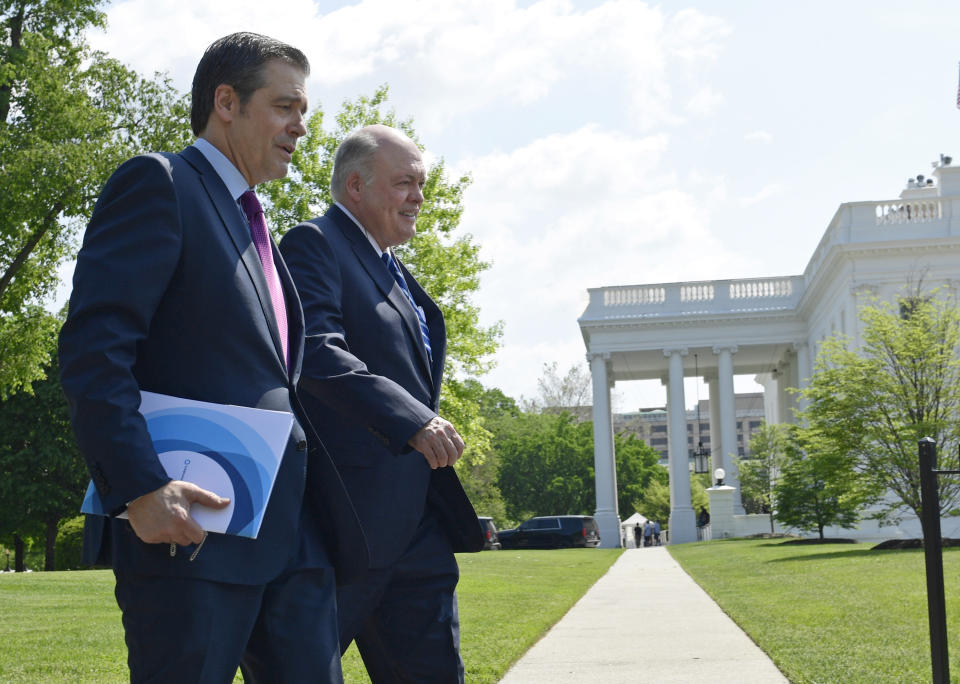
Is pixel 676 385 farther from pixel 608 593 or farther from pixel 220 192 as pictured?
pixel 220 192

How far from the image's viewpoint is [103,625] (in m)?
11.1

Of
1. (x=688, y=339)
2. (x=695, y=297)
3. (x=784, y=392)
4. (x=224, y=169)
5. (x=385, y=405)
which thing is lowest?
(x=385, y=405)

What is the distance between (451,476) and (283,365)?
1.00m

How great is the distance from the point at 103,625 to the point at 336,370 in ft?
28.3

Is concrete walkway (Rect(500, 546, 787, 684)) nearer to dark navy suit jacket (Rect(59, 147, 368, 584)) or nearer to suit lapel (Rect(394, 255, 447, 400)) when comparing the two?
suit lapel (Rect(394, 255, 447, 400))

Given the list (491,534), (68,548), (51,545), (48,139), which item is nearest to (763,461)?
(491,534)

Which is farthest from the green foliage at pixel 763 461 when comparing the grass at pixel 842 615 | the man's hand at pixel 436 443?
the man's hand at pixel 436 443

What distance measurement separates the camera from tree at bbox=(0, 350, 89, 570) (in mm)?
42906

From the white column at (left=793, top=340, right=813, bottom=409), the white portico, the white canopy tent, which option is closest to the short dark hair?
the white portico

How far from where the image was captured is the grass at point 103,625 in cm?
811

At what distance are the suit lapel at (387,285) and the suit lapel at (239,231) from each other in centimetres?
89

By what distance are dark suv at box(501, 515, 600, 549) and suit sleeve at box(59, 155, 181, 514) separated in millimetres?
44999

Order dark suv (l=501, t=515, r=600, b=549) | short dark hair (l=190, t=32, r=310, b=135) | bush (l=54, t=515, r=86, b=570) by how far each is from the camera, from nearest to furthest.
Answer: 1. short dark hair (l=190, t=32, r=310, b=135)
2. bush (l=54, t=515, r=86, b=570)
3. dark suv (l=501, t=515, r=600, b=549)

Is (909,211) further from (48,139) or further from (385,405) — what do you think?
(385,405)
